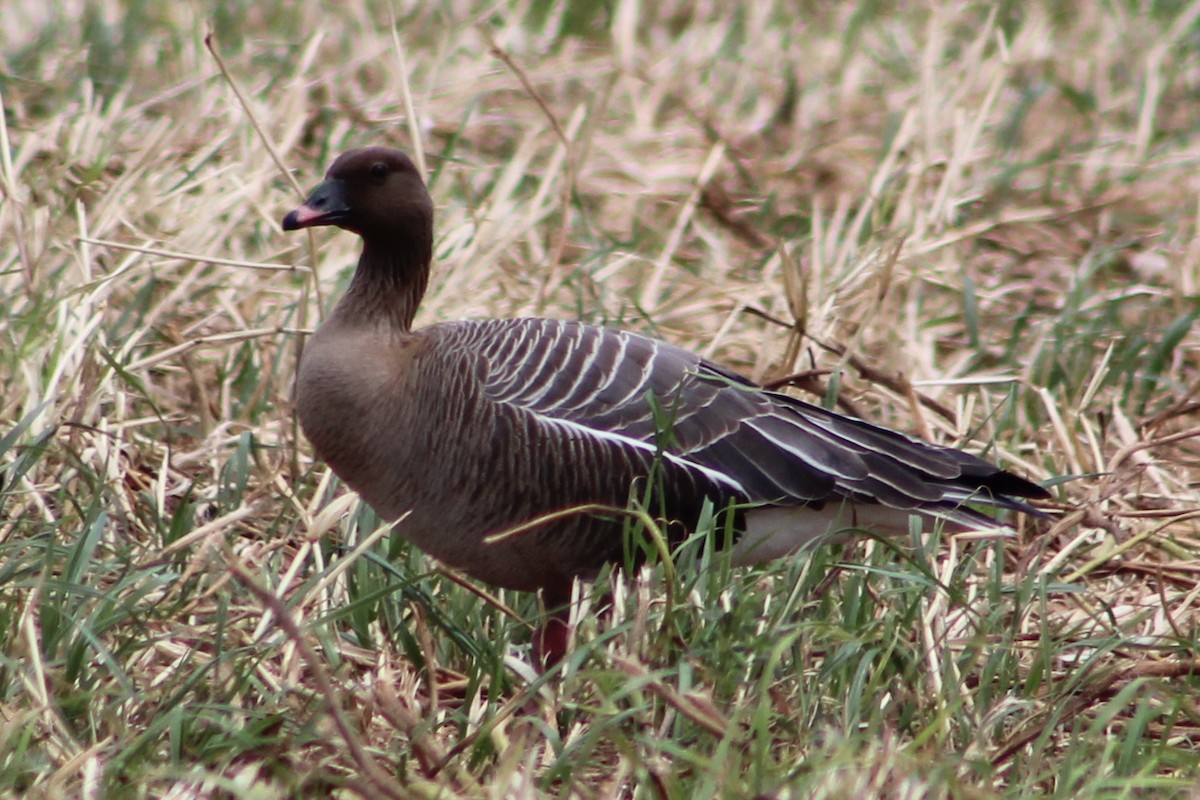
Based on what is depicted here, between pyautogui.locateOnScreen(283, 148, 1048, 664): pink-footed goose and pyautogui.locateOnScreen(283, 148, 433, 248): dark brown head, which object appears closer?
pyautogui.locateOnScreen(283, 148, 1048, 664): pink-footed goose

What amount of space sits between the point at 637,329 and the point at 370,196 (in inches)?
63.0

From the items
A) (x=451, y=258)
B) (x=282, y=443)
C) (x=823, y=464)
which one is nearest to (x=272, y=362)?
(x=282, y=443)

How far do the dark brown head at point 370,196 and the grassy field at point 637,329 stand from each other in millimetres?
546

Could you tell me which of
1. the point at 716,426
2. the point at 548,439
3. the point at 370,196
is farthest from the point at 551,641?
the point at 370,196

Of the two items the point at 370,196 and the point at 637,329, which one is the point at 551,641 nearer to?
the point at 370,196

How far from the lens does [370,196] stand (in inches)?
184

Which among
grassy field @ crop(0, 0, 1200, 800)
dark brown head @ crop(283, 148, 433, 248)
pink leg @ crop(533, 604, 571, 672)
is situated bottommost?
pink leg @ crop(533, 604, 571, 672)

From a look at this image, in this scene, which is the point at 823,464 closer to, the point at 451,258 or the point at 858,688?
the point at 858,688

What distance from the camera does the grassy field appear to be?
352 cm

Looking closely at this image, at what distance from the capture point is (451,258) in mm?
6195

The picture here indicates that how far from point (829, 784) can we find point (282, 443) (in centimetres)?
252

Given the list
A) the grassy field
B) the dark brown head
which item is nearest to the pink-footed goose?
the dark brown head

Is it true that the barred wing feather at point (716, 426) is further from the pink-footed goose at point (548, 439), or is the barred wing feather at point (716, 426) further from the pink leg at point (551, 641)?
the pink leg at point (551, 641)

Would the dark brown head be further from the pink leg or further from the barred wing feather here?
the pink leg
